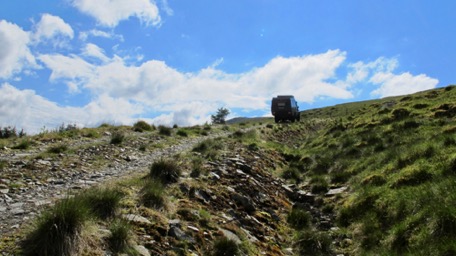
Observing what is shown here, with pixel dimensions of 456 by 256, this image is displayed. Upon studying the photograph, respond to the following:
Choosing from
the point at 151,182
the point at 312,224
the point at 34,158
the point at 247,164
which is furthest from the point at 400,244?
the point at 34,158

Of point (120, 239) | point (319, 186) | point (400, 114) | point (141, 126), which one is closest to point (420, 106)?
point (400, 114)

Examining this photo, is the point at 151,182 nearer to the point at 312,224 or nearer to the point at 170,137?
the point at 312,224

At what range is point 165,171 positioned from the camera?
9.89 m

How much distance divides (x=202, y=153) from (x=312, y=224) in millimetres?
5988

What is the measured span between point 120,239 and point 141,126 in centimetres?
2042

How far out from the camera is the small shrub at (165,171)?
9720 millimetres

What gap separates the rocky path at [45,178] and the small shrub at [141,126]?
352 inches

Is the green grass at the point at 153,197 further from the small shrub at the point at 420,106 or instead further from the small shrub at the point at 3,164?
the small shrub at the point at 420,106

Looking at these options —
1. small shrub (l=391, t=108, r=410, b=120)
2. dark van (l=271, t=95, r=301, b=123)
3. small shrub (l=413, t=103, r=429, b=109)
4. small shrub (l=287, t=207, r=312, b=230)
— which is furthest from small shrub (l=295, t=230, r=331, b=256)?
dark van (l=271, t=95, r=301, b=123)

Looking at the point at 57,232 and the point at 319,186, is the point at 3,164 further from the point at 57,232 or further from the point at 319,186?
the point at 319,186

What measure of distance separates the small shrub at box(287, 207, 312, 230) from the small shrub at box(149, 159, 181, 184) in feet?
11.3

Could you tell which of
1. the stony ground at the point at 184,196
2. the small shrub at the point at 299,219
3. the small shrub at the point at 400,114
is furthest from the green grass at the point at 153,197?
the small shrub at the point at 400,114

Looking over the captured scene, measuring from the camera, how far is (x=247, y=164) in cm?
1416

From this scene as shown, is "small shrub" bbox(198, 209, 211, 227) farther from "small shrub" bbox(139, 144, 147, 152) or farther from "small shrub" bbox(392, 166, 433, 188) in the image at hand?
"small shrub" bbox(139, 144, 147, 152)
